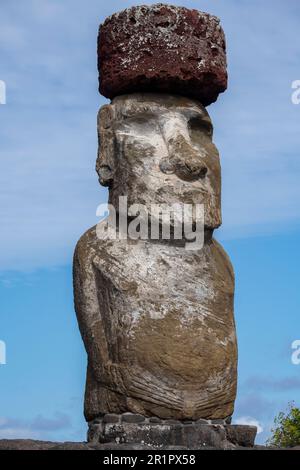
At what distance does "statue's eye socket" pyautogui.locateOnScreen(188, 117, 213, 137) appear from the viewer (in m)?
13.0

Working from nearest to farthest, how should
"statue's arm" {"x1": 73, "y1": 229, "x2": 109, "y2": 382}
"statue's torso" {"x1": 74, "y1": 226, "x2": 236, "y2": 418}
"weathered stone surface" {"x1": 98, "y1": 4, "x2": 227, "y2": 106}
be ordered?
"statue's torso" {"x1": 74, "y1": 226, "x2": 236, "y2": 418} < "statue's arm" {"x1": 73, "y1": 229, "x2": 109, "y2": 382} < "weathered stone surface" {"x1": 98, "y1": 4, "x2": 227, "y2": 106}

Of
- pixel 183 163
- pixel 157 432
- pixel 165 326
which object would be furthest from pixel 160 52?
pixel 157 432

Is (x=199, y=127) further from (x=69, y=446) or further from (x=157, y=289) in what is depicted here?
(x=69, y=446)

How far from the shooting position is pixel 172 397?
11.9 meters

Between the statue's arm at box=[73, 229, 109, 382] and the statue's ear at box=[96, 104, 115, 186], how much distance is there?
0.70m

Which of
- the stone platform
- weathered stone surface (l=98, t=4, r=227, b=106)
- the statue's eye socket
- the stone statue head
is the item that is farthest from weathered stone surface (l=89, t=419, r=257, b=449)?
weathered stone surface (l=98, t=4, r=227, b=106)

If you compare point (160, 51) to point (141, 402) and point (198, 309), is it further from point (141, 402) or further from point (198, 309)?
point (141, 402)

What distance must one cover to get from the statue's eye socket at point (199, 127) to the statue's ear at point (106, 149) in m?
0.92

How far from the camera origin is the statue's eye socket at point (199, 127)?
1303 centimetres

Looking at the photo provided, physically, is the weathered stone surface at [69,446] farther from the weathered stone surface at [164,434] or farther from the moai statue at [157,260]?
the moai statue at [157,260]

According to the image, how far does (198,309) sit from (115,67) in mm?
2919

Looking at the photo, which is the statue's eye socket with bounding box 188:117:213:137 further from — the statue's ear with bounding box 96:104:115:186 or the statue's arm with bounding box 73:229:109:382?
the statue's arm with bounding box 73:229:109:382

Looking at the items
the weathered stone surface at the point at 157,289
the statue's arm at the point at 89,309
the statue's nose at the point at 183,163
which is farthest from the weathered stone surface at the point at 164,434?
the statue's nose at the point at 183,163
